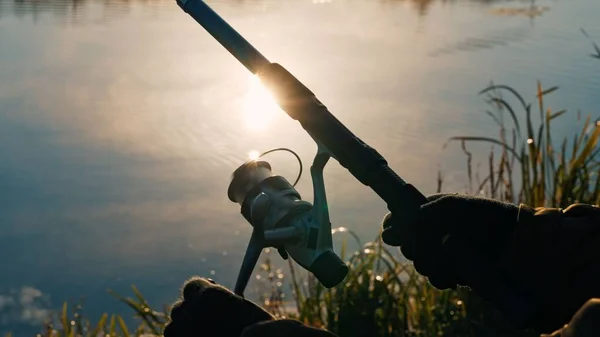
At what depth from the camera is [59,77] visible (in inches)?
319

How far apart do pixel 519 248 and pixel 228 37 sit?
2.43ft

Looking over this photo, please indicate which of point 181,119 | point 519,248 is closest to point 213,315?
point 519,248

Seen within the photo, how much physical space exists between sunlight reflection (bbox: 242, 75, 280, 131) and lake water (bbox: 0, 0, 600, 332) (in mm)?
20

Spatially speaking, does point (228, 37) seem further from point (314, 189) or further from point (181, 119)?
point (181, 119)

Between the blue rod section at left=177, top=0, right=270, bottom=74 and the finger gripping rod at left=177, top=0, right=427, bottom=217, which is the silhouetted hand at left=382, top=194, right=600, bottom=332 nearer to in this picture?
the finger gripping rod at left=177, top=0, right=427, bottom=217

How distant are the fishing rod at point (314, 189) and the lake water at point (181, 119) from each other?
9.58ft

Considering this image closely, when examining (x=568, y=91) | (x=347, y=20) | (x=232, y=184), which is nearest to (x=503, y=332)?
(x=232, y=184)

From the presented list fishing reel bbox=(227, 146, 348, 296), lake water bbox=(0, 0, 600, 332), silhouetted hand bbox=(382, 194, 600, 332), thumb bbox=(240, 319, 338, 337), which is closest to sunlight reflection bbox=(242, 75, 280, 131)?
lake water bbox=(0, 0, 600, 332)

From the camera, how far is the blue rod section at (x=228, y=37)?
1.87m

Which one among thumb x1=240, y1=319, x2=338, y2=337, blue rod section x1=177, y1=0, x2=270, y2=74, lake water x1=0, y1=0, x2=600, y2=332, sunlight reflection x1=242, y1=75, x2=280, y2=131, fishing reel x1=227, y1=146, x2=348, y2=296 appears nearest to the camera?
thumb x1=240, y1=319, x2=338, y2=337

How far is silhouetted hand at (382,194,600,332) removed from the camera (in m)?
1.54

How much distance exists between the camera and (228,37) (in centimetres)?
189

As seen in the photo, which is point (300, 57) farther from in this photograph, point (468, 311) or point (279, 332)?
point (279, 332)

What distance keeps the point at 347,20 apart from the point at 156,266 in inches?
319
